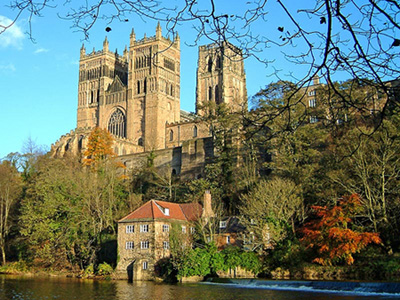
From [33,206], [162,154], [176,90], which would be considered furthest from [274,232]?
[176,90]

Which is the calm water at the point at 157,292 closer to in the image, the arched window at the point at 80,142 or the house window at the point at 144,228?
the house window at the point at 144,228

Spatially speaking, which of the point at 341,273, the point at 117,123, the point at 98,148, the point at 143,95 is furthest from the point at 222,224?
the point at 117,123

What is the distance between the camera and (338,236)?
27250 mm

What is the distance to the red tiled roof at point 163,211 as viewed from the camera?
3467 centimetres

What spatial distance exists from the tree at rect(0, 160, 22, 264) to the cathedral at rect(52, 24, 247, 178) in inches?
707

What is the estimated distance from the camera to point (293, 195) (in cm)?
3259

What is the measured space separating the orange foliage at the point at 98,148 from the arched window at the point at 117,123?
16.0 m

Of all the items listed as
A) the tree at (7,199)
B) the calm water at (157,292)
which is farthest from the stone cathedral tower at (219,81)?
the calm water at (157,292)

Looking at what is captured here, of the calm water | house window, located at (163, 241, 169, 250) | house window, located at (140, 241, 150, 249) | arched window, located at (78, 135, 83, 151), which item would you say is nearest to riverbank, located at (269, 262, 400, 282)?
the calm water

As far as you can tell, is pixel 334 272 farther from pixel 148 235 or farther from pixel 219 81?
pixel 219 81

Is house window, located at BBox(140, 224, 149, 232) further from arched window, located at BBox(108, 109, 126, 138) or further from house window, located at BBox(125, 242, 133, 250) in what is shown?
arched window, located at BBox(108, 109, 126, 138)

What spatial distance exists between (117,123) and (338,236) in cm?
5677

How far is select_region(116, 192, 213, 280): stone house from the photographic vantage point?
3306 centimetres

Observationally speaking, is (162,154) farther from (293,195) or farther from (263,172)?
(293,195)
